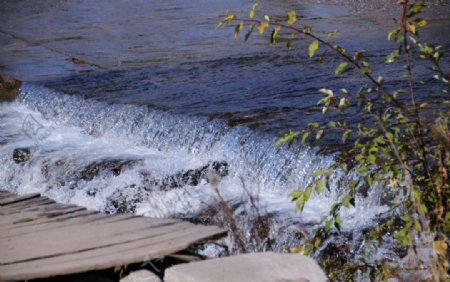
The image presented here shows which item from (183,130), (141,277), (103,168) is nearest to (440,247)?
(141,277)

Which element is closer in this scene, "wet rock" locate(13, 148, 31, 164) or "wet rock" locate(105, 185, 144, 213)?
"wet rock" locate(105, 185, 144, 213)

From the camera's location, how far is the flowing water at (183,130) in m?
6.06

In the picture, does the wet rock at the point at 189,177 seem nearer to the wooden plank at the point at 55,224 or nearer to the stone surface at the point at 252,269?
the wooden plank at the point at 55,224

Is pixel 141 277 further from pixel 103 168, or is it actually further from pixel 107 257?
pixel 103 168

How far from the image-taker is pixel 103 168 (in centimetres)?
724

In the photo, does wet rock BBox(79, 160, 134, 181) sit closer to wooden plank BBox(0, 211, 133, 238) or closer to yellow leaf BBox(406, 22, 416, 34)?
wooden plank BBox(0, 211, 133, 238)

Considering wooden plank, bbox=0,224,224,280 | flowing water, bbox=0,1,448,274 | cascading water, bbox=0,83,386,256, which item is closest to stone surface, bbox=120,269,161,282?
wooden plank, bbox=0,224,224,280

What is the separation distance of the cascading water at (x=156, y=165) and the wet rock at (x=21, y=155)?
0.05 m

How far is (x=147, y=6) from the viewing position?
1584 centimetres

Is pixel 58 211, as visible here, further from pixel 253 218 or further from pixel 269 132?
pixel 269 132

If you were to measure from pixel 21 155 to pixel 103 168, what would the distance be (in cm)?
108

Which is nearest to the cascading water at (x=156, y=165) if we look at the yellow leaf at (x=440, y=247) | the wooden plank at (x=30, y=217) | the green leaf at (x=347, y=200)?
the wooden plank at (x=30, y=217)

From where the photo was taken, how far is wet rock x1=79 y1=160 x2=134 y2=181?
7145 mm

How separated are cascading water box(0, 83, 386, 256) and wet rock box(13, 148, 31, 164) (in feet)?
0.15
